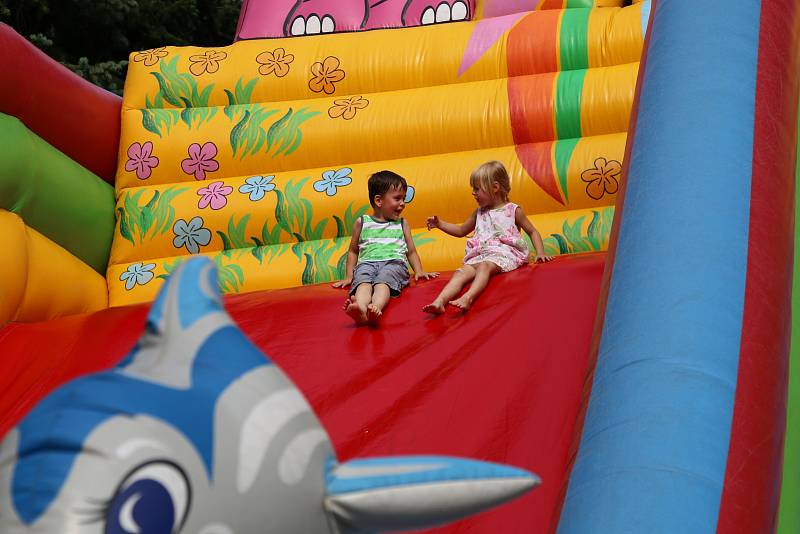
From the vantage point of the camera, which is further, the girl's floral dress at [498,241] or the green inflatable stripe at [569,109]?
the green inflatable stripe at [569,109]

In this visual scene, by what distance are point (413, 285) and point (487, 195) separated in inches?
14.5

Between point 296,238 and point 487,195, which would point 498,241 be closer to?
point 487,195

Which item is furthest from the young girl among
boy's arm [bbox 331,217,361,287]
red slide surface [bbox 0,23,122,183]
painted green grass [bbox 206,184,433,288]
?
red slide surface [bbox 0,23,122,183]

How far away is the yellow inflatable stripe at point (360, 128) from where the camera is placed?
12.5 ft

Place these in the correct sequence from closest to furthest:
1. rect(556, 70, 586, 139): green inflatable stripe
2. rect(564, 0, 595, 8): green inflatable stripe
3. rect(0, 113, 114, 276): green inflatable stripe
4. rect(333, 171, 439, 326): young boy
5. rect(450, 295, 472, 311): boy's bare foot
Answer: rect(450, 295, 472, 311): boy's bare foot → rect(333, 171, 439, 326): young boy → rect(0, 113, 114, 276): green inflatable stripe → rect(556, 70, 586, 139): green inflatable stripe → rect(564, 0, 595, 8): green inflatable stripe

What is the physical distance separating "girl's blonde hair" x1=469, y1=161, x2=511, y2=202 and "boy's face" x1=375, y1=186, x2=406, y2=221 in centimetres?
22

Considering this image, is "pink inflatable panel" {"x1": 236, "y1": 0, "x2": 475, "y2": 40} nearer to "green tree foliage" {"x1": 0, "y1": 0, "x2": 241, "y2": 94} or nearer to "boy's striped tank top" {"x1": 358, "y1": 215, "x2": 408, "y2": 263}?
"boy's striped tank top" {"x1": 358, "y1": 215, "x2": 408, "y2": 263}

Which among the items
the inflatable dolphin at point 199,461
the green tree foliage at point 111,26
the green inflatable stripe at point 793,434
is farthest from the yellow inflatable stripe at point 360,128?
the green tree foliage at point 111,26

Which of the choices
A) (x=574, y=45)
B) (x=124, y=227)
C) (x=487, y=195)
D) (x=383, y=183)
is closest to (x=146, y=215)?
(x=124, y=227)

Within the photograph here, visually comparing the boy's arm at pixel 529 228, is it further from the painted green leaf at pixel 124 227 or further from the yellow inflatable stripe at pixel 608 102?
the painted green leaf at pixel 124 227

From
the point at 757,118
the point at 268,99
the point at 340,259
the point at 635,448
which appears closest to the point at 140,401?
the point at 635,448

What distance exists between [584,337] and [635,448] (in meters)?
0.87

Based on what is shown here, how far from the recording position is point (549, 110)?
12.4 ft

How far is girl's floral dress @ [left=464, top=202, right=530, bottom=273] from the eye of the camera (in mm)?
3090
